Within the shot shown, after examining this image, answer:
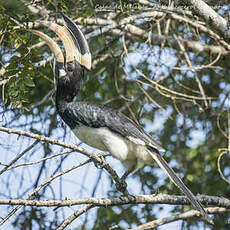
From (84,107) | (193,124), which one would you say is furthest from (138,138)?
(193,124)

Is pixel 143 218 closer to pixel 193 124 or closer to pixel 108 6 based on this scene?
pixel 193 124

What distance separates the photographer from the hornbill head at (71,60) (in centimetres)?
355

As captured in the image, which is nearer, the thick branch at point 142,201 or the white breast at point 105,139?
the thick branch at point 142,201

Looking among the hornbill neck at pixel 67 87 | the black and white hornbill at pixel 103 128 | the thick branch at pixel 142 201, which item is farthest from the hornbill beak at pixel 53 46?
the thick branch at pixel 142 201

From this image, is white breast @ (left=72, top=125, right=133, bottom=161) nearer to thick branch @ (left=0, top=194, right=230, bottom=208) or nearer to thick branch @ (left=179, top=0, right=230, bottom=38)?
thick branch @ (left=0, top=194, right=230, bottom=208)

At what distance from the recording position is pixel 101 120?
11.0 feet

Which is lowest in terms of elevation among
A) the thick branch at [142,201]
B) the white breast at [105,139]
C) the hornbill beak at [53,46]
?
the thick branch at [142,201]

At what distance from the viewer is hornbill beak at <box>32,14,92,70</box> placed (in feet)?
11.3

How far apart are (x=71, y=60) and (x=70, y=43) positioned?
0.14m

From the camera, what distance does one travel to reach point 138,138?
3262 millimetres

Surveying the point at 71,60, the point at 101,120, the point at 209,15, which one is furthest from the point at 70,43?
the point at 209,15

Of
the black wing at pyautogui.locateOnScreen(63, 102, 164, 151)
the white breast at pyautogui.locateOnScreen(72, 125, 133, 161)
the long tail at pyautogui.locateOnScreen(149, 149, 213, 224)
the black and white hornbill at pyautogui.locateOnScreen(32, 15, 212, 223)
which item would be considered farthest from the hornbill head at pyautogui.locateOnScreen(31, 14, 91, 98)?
the long tail at pyautogui.locateOnScreen(149, 149, 213, 224)

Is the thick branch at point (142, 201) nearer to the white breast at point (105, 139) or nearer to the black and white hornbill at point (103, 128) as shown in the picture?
the black and white hornbill at point (103, 128)

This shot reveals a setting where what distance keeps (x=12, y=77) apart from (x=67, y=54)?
0.73 m
